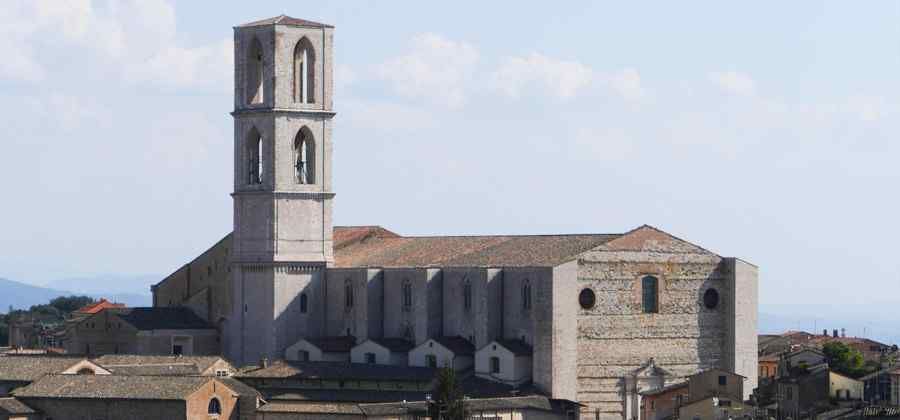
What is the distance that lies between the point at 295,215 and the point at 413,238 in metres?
4.92

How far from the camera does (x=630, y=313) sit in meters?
70.4

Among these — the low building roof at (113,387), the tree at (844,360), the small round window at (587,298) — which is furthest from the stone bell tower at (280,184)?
the tree at (844,360)

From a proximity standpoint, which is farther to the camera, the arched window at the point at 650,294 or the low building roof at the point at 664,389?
the arched window at the point at 650,294


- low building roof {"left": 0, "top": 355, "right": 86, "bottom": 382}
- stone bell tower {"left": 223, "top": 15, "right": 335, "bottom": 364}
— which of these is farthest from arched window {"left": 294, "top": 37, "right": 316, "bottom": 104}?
low building roof {"left": 0, "top": 355, "right": 86, "bottom": 382}

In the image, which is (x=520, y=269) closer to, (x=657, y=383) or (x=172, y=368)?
(x=657, y=383)

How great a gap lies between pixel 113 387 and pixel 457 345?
10685mm

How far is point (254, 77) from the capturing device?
3088 inches

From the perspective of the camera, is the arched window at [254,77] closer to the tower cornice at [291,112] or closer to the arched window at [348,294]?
the tower cornice at [291,112]

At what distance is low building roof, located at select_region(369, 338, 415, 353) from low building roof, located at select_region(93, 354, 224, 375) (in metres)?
5.03

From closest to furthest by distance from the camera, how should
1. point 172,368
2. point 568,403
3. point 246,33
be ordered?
point 568,403 → point 172,368 → point 246,33

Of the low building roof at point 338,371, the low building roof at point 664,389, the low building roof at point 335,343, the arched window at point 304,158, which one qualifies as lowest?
the low building roof at point 664,389

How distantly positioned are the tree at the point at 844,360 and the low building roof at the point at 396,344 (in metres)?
13.7

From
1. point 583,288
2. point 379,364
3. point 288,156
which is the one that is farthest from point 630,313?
point 288,156

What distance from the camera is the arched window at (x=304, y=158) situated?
255 feet
